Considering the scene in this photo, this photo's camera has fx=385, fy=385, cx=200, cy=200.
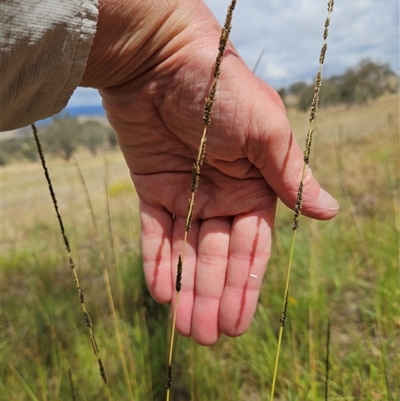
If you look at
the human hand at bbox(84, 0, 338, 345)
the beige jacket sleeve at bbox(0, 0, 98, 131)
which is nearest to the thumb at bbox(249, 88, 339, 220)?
the human hand at bbox(84, 0, 338, 345)

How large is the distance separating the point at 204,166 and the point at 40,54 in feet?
2.03

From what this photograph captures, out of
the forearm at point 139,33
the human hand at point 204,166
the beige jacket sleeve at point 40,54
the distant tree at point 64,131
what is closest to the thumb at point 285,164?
the human hand at point 204,166

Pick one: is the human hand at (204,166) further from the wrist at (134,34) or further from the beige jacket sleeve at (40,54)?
the beige jacket sleeve at (40,54)

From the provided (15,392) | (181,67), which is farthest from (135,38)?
(15,392)

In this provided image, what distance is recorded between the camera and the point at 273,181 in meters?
1.16

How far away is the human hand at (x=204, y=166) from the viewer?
1087mm

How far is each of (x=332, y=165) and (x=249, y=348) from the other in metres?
3.47

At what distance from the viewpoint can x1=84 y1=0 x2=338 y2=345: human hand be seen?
1.09 meters

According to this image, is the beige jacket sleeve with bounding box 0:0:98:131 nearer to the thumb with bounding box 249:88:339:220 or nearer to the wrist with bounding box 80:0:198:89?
the wrist with bounding box 80:0:198:89

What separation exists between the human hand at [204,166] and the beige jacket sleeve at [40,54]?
0.64 ft

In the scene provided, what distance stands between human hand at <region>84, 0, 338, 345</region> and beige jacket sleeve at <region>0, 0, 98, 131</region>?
7.6 inches

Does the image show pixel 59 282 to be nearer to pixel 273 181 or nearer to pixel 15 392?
pixel 15 392

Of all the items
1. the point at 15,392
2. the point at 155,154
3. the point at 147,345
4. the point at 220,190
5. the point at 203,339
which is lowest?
the point at 15,392

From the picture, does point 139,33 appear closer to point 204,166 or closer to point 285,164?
point 204,166
